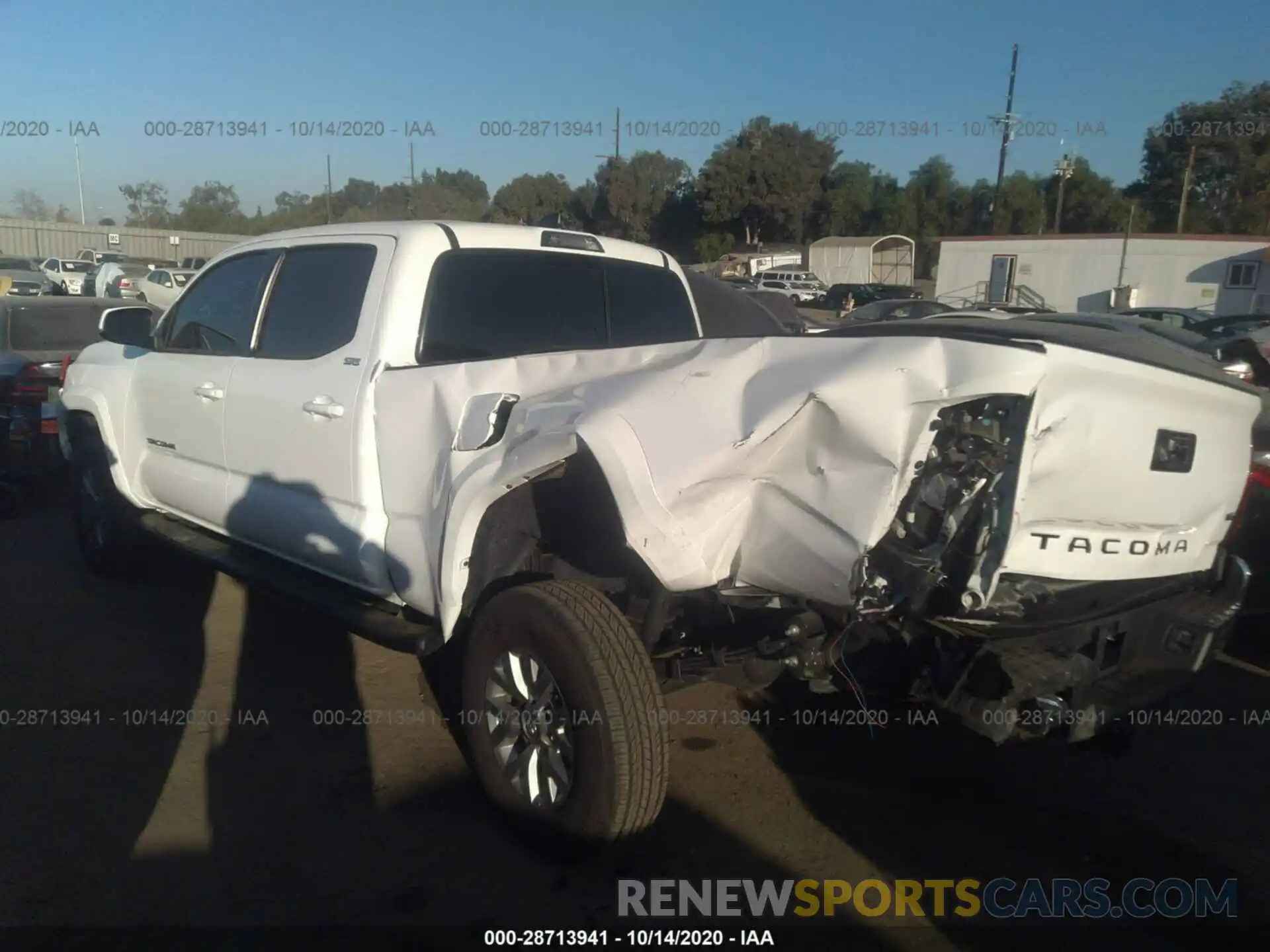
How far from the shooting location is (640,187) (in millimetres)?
51812

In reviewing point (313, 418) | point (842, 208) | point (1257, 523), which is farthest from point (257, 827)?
point (842, 208)

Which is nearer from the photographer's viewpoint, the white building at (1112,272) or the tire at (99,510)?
the tire at (99,510)

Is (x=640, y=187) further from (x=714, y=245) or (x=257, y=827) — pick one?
(x=257, y=827)

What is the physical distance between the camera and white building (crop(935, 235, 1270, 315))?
1342 inches

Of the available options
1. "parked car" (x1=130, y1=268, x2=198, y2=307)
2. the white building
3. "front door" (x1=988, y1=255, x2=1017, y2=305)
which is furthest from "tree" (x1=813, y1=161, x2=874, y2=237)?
"parked car" (x1=130, y1=268, x2=198, y2=307)

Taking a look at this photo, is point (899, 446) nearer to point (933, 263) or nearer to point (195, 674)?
point (195, 674)

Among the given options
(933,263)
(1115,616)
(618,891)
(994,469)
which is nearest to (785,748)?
(618,891)

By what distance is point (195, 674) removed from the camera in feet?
15.7

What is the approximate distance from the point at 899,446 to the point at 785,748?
6.31 ft

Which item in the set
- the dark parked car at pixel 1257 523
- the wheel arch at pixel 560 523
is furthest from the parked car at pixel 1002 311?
the wheel arch at pixel 560 523

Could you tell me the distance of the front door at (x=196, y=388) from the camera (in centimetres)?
470

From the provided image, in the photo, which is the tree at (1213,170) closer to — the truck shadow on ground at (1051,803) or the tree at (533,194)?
the tree at (533,194)

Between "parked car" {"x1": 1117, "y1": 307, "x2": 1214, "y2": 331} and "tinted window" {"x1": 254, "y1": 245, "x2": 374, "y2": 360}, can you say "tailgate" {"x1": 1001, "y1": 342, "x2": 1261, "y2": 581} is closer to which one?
"tinted window" {"x1": 254, "y1": 245, "x2": 374, "y2": 360}

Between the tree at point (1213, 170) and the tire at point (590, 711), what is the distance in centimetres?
5759
